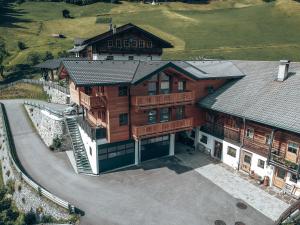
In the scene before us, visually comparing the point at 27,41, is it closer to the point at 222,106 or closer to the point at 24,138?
the point at 24,138

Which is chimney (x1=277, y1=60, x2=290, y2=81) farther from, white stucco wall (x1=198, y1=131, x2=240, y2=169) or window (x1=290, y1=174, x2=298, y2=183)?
window (x1=290, y1=174, x2=298, y2=183)

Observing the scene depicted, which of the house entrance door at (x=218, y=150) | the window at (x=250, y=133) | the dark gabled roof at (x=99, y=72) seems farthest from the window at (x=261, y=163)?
the dark gabled roof at (x=99, y=72)

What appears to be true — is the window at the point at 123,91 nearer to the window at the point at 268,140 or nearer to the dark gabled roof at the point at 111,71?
the dark gabled roof at the point at 111,71

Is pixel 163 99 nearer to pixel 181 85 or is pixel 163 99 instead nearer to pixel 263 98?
pixel 181 85

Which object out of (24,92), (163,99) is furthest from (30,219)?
(24,92)

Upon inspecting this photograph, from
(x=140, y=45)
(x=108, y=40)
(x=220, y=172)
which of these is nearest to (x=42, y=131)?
(x=108, y=40)

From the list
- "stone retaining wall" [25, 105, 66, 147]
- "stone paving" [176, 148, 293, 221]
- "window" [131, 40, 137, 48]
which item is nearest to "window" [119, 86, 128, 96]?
"stone paving" [176, 148, 293, 221]

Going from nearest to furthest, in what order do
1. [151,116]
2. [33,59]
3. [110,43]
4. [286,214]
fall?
1. [286,214]
2. [151,116]
3. [110,43]
4. [33,59]
